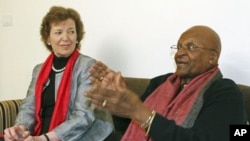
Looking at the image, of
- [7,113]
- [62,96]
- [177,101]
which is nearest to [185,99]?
[177,101]

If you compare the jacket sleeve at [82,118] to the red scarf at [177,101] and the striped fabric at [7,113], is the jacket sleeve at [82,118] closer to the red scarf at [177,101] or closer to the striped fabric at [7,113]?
the red scarf at [177,101]

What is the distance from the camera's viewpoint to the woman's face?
1.81 metres

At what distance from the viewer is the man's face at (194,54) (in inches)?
55.4

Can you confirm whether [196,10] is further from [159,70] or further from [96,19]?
[96,19]

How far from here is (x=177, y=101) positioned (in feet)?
4.48

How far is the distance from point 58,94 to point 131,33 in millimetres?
668

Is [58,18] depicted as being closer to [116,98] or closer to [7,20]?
[116,98]

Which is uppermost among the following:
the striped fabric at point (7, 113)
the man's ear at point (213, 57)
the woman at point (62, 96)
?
the man's ear at point (213, 57)

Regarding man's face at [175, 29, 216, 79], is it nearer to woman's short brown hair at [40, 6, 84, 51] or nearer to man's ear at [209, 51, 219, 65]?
man's ear at [209, 51, 219, 65]

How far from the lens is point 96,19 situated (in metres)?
2.30

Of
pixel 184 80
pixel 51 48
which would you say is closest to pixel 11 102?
pixel 51 48

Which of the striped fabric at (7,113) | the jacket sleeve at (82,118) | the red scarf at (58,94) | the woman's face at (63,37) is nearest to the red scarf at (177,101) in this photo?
the jacket sleeve at (82,118)

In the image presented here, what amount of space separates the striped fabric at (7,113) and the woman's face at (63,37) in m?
0.46

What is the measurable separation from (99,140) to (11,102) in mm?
677
